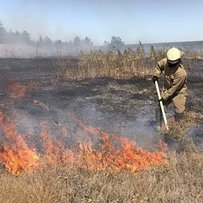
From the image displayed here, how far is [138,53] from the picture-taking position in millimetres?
17703

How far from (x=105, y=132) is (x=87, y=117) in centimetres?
154

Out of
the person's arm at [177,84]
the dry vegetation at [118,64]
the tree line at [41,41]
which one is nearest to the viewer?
the person's arm at [177,84]

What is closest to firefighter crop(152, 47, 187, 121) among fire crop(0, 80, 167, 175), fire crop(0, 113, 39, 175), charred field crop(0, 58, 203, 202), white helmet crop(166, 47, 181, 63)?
white helmet crop(166, 47, 181, 63)

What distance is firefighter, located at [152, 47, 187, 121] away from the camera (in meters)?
8.21

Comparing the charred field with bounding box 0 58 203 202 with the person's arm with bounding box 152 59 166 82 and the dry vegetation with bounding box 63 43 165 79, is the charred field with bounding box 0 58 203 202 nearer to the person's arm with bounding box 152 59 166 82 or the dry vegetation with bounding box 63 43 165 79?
the person's arm with bounding box 152 59 166 82

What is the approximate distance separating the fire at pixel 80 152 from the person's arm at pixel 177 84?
1.03 meters

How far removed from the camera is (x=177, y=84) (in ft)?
28.3

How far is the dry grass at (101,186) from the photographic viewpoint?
4.73 m

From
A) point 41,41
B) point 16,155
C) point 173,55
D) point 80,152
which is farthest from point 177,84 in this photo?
point 41,41

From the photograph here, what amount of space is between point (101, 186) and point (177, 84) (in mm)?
3971

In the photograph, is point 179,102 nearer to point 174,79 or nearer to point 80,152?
point 174,79

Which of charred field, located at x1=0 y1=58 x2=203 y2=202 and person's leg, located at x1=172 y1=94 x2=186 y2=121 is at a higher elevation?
person's leg, located at x1=172 y1=94 x2=186 y2=121

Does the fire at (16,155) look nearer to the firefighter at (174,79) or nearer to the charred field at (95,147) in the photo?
the charred field at (95,147)

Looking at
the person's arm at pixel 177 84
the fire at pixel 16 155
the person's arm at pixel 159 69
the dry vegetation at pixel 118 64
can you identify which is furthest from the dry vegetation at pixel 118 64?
the fire at pixel 16 155
